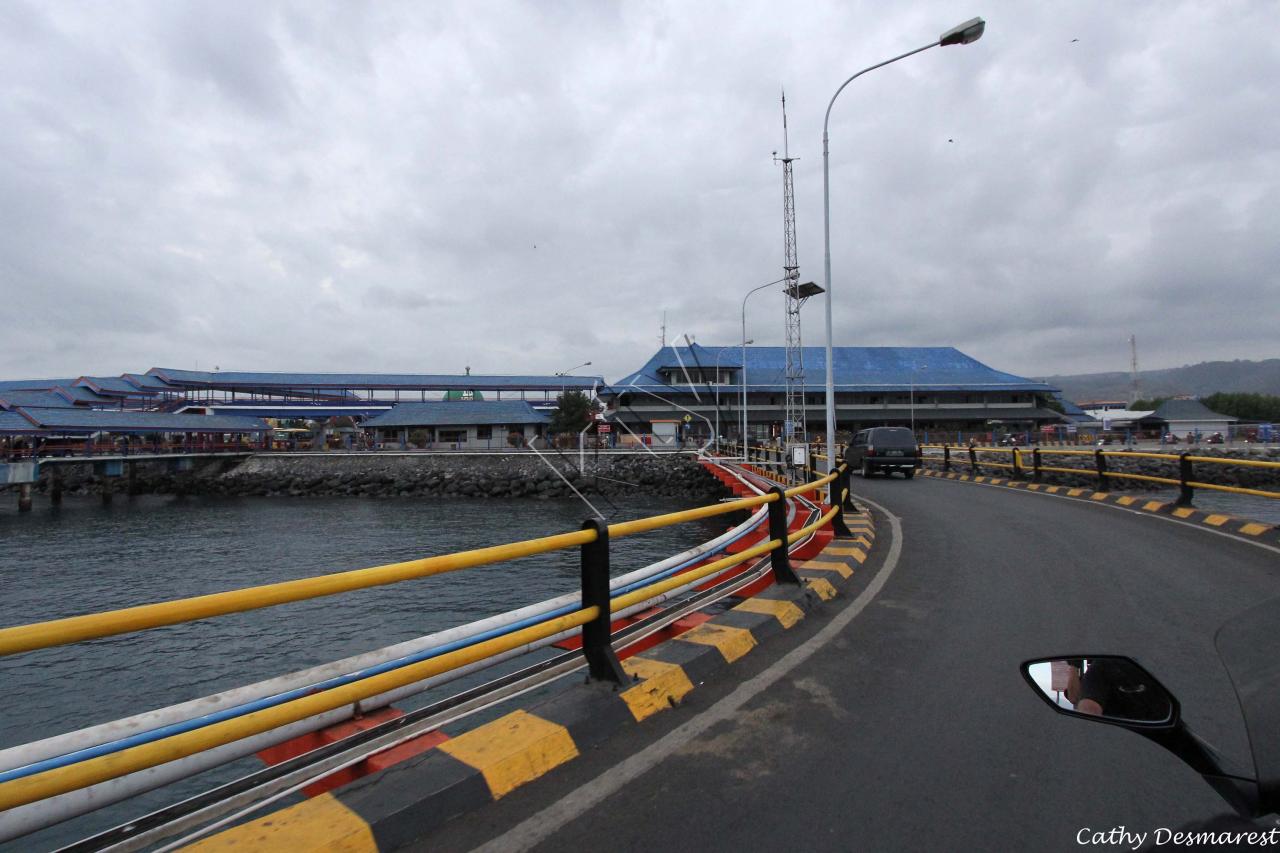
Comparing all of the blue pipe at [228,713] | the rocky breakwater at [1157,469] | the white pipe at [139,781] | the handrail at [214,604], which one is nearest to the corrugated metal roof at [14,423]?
the white pipe at [139,781]

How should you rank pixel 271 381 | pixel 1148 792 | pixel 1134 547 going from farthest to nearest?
pixel 271 381 → pixel 1134 547 → pixel 1148 792

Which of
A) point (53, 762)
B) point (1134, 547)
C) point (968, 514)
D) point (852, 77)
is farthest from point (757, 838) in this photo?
point (852, 77)

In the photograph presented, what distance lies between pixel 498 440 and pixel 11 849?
169 ft

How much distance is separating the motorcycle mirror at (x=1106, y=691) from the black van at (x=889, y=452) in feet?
66.1

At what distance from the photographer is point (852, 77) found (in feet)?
39.1

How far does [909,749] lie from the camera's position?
318 cm

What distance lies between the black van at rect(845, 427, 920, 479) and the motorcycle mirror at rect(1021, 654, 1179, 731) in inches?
794

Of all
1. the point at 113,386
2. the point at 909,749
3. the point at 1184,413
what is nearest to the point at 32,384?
the point at 113,386

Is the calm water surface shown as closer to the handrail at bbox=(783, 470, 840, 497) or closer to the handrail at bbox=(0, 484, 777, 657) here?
the handrail at bbox=(0, 484, 777, 657)

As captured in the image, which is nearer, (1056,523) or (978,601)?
(978,601)

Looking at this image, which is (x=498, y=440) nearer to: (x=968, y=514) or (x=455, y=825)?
(x=968, y=514)

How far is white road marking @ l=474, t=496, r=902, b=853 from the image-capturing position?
2543 millimetres

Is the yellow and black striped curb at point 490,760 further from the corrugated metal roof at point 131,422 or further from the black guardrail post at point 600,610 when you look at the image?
the corrugated metal roof at point 131,422

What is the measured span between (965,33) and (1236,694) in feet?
38.4
